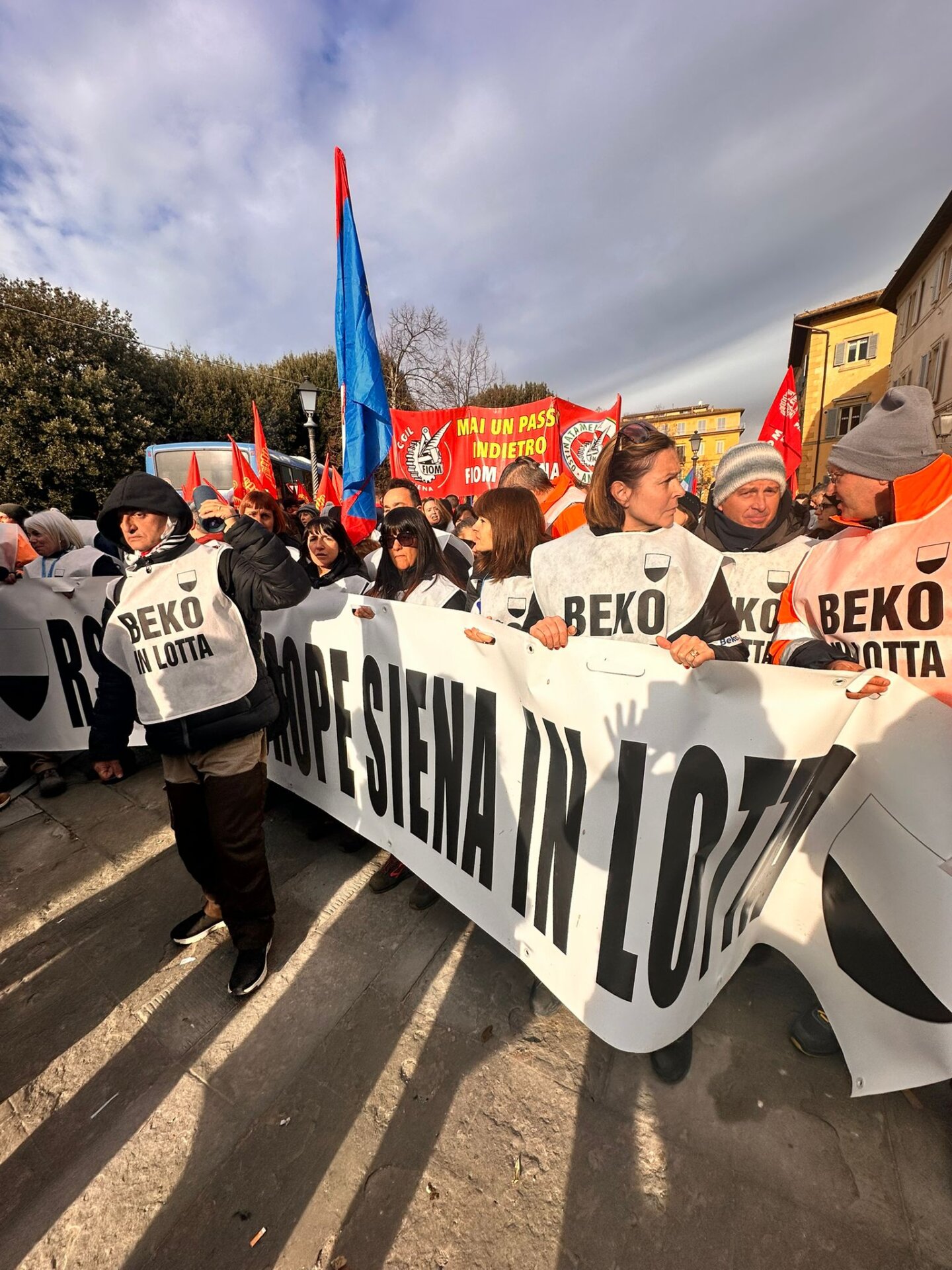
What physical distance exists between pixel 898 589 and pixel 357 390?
313 cm

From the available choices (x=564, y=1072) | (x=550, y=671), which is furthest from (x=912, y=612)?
(x=564, y=1072)

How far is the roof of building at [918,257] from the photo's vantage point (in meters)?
21.5

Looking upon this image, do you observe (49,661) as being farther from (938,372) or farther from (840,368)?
(840,368)

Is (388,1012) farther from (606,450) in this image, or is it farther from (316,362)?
(316,362)

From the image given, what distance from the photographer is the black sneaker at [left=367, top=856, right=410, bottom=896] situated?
2.67 meters

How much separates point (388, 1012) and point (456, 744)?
1.05 metres

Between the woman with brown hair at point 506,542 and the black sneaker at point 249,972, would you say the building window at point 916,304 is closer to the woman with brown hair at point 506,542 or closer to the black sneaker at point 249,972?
the woman with brown hair at point 506,542

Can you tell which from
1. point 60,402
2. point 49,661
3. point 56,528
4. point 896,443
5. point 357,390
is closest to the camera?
point 896,443

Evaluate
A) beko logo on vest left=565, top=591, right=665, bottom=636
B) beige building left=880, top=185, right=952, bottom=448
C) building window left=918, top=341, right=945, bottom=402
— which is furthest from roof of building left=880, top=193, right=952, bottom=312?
beko logo on vest left=565, top=591, right=665, bottom=636

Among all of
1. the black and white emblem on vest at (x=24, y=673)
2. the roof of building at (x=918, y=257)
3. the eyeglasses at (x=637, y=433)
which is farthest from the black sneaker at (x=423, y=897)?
the roof of building at (x=918, y=257)

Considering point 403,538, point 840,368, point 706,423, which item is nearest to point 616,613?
point 403,538

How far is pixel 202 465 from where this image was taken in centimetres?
1197

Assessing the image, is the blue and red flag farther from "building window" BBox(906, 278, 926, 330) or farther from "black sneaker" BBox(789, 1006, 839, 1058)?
"building window" BBox(906, 278, 926, 330)

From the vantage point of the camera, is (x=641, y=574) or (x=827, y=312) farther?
(x=827, y=312)
